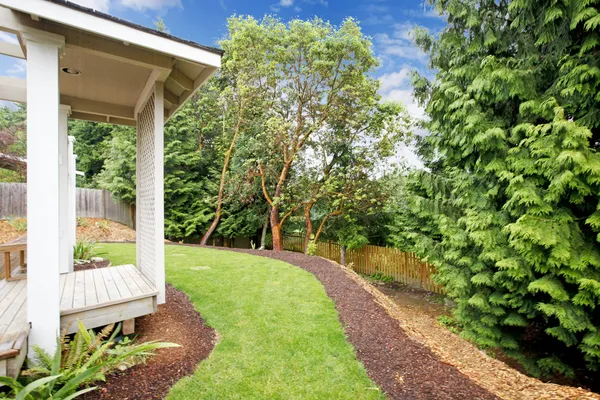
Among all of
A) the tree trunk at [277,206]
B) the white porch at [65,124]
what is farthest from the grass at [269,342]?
the tree trunk at [277,206]

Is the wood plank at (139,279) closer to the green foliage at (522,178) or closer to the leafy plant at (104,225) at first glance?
the green foliage at (522,178)

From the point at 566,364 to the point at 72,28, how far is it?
7067mm

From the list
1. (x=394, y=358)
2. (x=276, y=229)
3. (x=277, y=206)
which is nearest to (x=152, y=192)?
(x=394, y=358)

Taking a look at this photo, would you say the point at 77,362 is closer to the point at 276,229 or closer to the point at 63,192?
the point at 63,192

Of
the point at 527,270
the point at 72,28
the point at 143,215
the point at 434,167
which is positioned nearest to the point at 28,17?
the point at 72,28

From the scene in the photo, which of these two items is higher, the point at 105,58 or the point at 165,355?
the point at 105,58

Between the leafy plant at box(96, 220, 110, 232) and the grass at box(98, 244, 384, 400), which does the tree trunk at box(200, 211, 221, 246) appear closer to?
the leafy plant at box(96, 220, 110, 232)

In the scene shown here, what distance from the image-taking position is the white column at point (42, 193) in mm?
2359

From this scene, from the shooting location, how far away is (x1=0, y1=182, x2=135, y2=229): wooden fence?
37.2 feet

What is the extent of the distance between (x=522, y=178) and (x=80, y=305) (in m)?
5.31

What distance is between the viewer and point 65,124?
463cm

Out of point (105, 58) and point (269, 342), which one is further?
point (269, 342)

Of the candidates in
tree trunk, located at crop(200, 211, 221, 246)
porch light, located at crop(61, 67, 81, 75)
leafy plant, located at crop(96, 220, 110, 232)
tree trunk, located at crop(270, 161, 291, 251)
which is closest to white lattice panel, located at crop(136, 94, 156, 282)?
porch light, located at crop(61, 67, 81, 75)

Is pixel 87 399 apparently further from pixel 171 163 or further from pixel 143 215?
pixel 171 163
